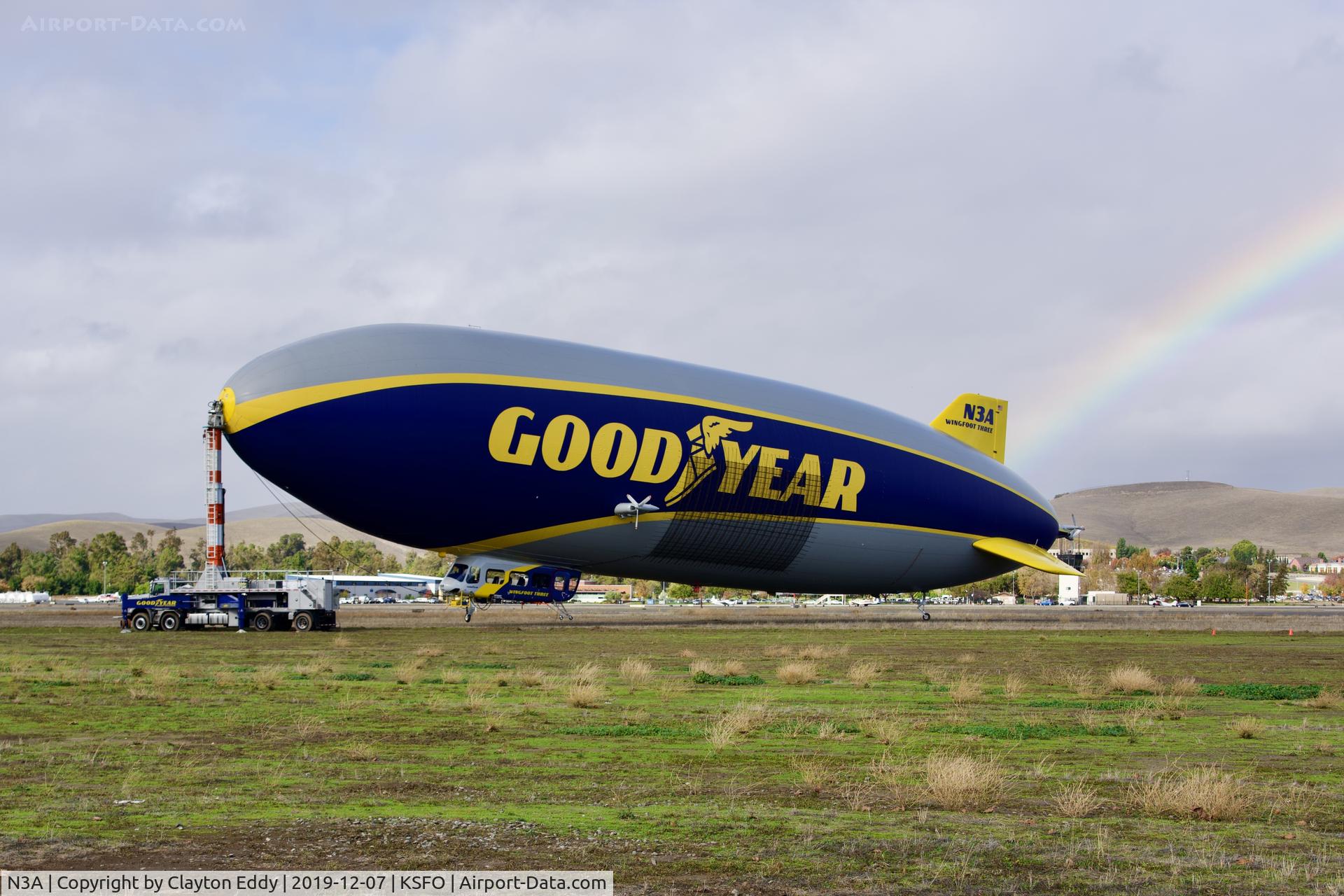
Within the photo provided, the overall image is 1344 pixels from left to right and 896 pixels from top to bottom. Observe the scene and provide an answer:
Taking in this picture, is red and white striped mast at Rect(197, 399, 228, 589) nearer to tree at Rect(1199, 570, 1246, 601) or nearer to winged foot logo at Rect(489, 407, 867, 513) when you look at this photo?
winged foot logo at Rect(489, 407, 867, 513)

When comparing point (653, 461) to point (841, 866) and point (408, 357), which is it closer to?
point (408, 357)

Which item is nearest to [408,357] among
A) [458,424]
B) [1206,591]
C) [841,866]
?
[458,424]

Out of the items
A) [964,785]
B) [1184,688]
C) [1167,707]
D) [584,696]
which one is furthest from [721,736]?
[1184,688]

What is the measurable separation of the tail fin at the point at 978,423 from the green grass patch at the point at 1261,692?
3395 cm

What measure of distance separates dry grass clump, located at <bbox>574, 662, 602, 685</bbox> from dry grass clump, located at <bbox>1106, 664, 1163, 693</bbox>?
12564 mm

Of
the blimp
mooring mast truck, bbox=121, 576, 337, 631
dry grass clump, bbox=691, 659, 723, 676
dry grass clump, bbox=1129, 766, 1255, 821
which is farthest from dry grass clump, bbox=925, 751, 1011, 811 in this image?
mooring mast truck, bbox=121, 576, 337, 631

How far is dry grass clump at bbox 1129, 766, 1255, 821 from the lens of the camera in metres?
12.8

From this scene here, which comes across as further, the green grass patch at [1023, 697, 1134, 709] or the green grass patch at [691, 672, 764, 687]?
the green grass patch at [691, 672, 764, 687]

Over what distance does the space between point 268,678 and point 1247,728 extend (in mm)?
21044

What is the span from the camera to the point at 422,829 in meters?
11.6

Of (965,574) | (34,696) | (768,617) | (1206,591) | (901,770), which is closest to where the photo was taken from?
(901,770)

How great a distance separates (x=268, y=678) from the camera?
92.2 feet

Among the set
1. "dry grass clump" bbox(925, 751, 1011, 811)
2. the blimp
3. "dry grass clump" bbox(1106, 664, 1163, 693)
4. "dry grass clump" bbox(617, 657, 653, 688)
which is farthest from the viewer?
the blimp

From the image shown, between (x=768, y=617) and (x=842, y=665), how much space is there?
46.0m
